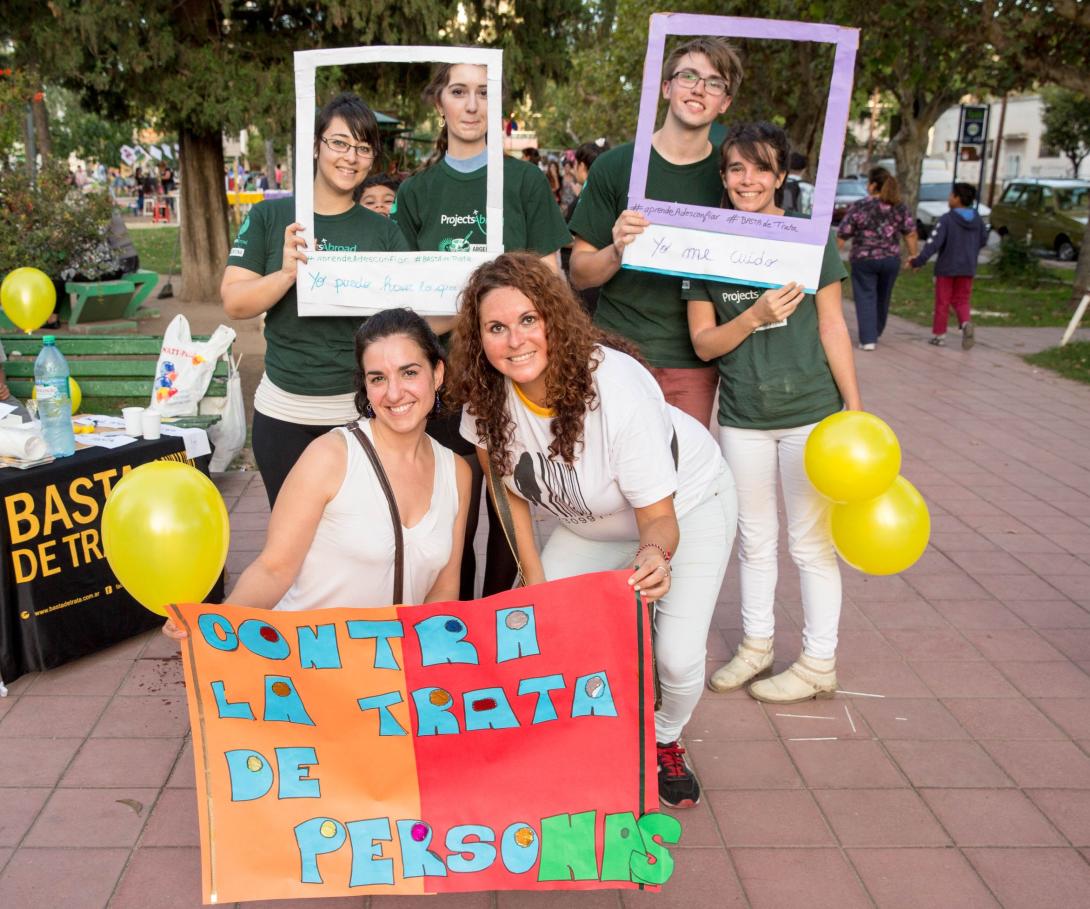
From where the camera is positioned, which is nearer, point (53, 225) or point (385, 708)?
point (385, 708)

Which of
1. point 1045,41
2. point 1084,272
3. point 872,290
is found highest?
point 1045,41

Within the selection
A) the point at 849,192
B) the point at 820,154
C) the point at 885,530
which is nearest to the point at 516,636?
the point at 885,530

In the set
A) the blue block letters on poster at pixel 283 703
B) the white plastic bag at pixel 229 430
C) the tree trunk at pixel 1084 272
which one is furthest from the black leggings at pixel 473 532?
the tree trunk at pixel 1084 272

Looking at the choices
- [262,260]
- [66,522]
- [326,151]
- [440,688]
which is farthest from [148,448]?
[440,688]

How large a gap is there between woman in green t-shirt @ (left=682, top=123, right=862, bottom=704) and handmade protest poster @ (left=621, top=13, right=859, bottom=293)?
0.07 metres

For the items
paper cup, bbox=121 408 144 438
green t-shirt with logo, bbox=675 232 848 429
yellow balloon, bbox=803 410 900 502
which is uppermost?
green t-shirt with logo, bbox=675 232 848 429

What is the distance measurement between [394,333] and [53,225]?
32.8 feet

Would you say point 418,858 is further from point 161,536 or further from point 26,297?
point 26,297

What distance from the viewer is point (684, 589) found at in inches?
123

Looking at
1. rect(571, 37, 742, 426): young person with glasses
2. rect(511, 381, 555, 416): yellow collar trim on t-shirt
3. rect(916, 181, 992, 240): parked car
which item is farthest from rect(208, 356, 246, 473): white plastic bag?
rect(916, 181, 992, 240): parked car

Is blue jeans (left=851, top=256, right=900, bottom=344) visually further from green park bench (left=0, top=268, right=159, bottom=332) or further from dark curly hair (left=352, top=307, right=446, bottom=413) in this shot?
dark curly hair (left=352, top=307, right=446, bottom=413)

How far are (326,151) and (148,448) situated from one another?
1.63 metres

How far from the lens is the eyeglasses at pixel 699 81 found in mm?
3322

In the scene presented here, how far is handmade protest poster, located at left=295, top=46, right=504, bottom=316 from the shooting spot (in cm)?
343
